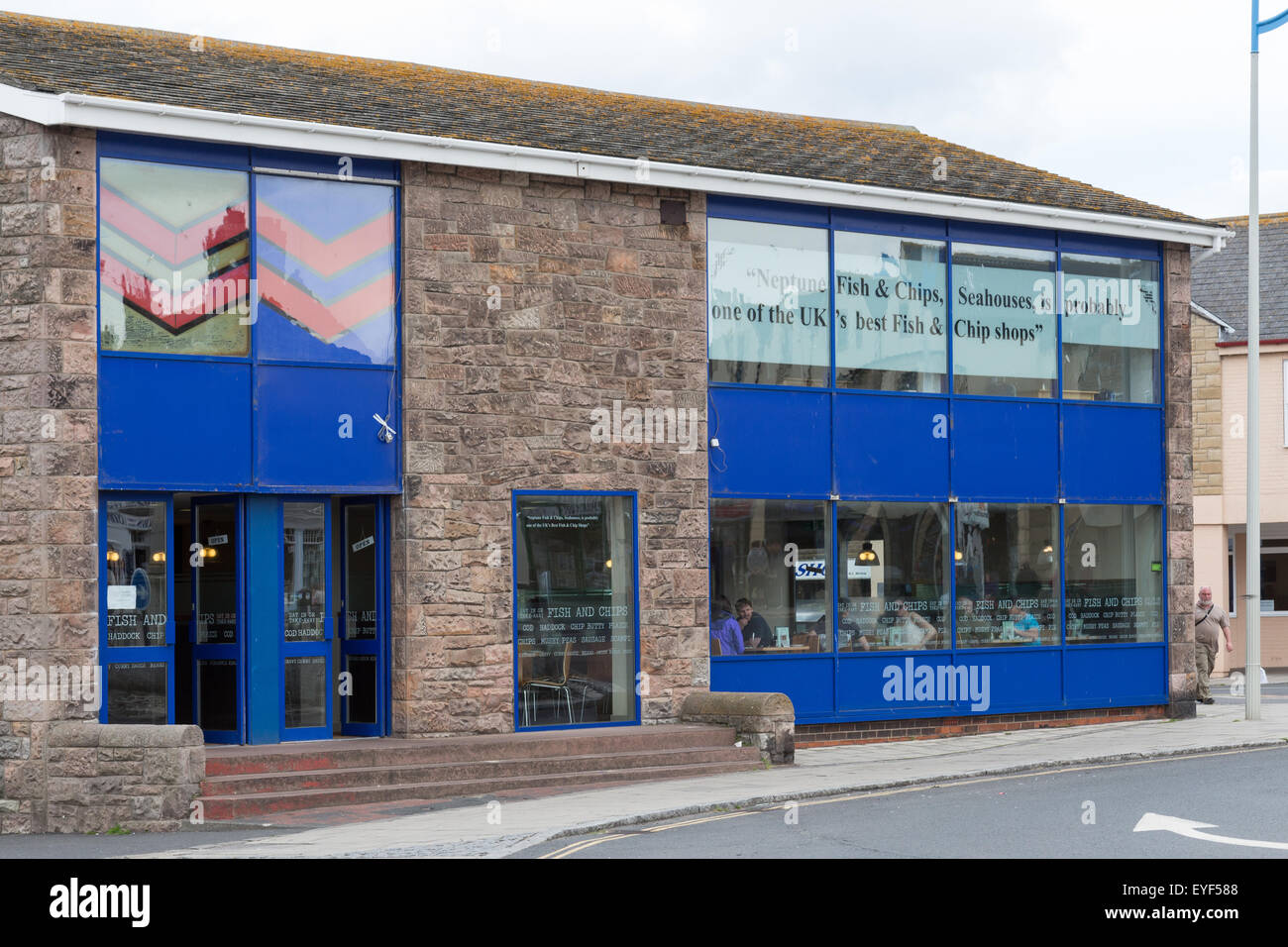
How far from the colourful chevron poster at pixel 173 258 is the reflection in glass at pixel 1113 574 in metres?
10.8

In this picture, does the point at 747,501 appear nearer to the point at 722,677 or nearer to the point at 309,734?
the point at 722,677

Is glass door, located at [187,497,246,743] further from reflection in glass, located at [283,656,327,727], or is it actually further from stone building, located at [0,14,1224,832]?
reflection in glass, located at [283,656,327,727]

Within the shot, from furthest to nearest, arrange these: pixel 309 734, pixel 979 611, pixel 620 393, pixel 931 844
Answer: pixel 979 611, pixel 620 393, pixel 309 734, pixel 931 844

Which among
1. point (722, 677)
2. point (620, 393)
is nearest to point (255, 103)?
point (620, 393)

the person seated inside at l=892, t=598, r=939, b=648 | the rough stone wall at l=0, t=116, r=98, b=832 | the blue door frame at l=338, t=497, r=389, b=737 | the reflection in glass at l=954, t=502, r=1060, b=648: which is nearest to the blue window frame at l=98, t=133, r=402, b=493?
the rough stone wall at l=0, t=116, r=98, b=832

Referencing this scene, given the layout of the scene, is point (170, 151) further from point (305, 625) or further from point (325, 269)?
point (305, 625)

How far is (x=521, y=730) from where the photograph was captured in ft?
52.7

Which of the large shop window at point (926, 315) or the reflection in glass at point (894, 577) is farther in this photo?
the reflection in glass at point (894, 577)

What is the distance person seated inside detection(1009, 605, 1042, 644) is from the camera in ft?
64.1

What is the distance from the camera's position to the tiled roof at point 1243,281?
29797mm

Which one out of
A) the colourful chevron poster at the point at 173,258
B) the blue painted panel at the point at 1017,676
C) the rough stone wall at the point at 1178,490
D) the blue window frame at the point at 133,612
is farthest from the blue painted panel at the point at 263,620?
the rough stone wall at the point at 1178,490

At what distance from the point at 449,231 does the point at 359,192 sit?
0.97 metres

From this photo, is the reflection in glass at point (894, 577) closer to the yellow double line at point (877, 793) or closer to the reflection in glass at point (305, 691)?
the yellow double line at point (877, 793)

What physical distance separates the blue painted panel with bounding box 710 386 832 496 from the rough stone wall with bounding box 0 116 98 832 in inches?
265
